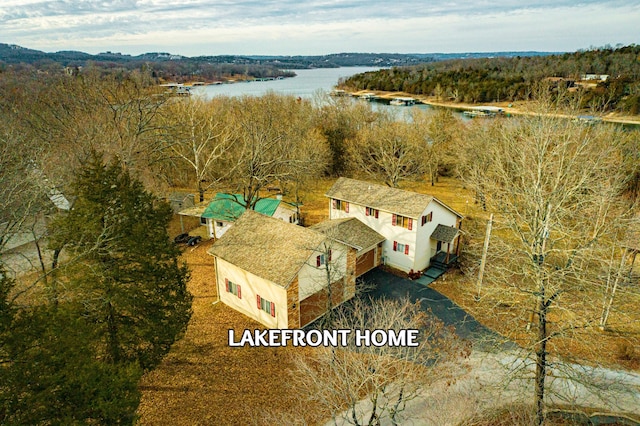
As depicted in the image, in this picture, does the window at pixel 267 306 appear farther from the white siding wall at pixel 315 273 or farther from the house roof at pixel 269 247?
the house roof at pixel 269 247

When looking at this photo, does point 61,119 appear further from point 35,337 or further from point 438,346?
point 438,346

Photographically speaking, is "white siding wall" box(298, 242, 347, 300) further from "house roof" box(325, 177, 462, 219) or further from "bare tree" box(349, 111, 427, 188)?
"bare tree" box(349, 111, 427, 188)

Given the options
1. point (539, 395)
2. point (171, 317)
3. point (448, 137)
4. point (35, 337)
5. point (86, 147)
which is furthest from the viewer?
point (448, 137)

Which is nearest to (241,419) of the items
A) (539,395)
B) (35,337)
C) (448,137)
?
(35,337)

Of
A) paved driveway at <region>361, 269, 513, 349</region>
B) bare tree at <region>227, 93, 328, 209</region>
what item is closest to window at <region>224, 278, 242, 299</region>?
paved driveway at <region>361, 269, 513, 349</region>

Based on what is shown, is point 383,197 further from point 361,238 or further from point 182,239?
point 182,239

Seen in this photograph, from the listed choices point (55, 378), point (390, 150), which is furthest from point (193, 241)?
point (55, 378)
